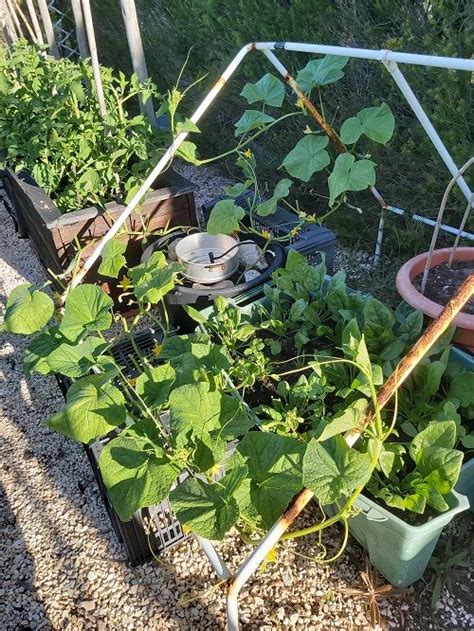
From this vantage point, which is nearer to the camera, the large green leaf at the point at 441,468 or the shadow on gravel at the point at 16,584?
the large green leaf at the point at 441,468

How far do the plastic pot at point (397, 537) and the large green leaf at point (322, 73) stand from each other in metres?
1.25

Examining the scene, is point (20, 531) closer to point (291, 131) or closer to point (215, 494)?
point (215, 494)

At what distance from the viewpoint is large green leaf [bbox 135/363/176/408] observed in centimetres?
124

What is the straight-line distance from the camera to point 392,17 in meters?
2.38

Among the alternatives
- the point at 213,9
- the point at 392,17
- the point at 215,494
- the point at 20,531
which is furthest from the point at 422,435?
the point at 213,9

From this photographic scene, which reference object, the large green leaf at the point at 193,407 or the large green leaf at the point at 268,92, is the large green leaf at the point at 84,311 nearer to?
the large green leaf at the point at 193,407

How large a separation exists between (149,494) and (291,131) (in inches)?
96.1

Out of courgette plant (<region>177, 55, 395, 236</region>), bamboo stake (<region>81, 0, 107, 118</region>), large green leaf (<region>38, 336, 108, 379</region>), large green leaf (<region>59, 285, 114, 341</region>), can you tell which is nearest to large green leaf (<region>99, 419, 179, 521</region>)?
large green leaf (<region>38, 336, 108, 379</region>)

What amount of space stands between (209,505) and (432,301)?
1.03 m

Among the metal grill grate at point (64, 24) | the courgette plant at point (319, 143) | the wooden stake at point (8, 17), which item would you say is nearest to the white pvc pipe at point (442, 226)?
the courgette plant at point (319, 143)

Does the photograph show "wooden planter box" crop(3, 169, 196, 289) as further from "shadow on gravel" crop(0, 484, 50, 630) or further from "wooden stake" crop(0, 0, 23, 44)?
"wooden stake" crop(0, 0, 23, 44)

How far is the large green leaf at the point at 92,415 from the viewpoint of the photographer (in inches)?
46.7

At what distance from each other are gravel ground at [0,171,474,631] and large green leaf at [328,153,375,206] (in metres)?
0.94

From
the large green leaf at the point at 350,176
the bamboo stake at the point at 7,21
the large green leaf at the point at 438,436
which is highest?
the bamboo stake at the point at 7,21
